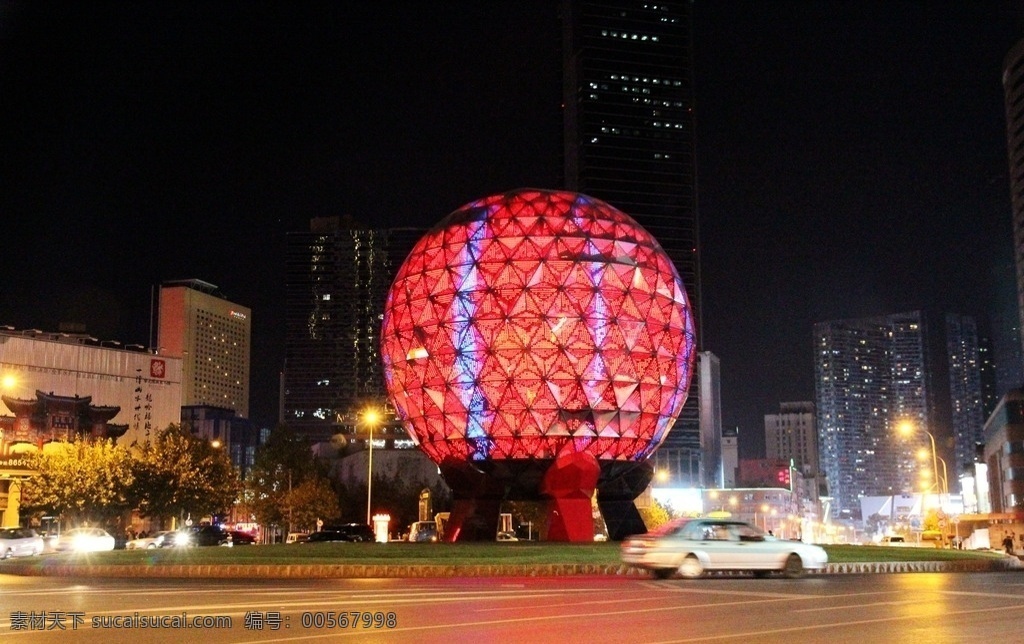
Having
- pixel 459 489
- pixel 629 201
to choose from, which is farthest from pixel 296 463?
pixel 629 201

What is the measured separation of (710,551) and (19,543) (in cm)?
2842

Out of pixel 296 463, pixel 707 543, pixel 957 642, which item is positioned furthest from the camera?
pixel 296 463

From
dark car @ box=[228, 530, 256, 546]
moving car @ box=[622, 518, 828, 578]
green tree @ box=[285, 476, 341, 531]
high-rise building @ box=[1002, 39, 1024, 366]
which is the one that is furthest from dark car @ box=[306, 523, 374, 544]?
high-rise building @ box=[1002, 39, 1024, 366]

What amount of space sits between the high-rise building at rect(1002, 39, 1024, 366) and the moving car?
446 feet

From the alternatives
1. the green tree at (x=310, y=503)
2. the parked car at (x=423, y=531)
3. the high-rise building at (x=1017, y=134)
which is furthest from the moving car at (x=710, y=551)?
the high-rise building at (x=1017, y=134)

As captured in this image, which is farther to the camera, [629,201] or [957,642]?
[629,201]

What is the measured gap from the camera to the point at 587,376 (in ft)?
124

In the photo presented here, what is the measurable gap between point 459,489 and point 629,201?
151m

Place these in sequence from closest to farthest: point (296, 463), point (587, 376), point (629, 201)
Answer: point (587, 376) < point (296, 463) < point (629, 201)

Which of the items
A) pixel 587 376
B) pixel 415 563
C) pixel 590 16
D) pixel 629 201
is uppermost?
pixel 590 16

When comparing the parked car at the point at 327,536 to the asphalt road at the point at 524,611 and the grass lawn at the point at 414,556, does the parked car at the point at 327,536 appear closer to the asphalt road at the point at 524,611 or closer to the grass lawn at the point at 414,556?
the grass lawn at the point at 414,556

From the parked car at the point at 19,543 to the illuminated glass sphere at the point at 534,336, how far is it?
48.7 feet

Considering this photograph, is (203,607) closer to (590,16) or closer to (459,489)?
(459,489)

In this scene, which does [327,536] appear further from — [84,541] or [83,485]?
[83,485]
